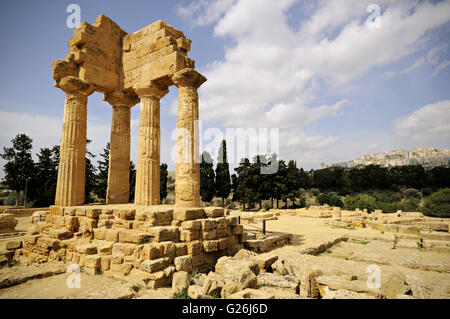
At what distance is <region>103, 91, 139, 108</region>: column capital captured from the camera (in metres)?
10.8

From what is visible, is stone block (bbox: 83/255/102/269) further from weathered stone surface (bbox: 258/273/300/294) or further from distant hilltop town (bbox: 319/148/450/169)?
distant hilltop town (bbox: 319/148/450/169)

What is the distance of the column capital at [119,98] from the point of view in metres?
10.8

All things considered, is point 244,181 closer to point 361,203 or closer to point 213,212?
point 361,203

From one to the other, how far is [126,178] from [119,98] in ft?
12.0

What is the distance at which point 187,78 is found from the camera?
8.51 meters

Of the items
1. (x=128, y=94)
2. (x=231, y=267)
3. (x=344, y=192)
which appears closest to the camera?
(x=231, y=267)

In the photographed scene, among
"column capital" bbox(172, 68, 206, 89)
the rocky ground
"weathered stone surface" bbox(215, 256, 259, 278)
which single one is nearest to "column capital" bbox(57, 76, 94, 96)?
"column capital" bbox(172, 68, 206, 89)

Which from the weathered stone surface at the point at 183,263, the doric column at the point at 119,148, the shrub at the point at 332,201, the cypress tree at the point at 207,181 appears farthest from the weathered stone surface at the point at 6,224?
the shrub at the point at 332,201

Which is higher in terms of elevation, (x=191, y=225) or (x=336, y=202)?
(x=191, y=225)

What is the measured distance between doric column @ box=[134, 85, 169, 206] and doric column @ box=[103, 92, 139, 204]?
160cm

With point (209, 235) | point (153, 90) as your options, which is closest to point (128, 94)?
point (153, 90)

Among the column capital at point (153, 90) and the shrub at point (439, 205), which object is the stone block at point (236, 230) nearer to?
the column capital at point (153, 90)
